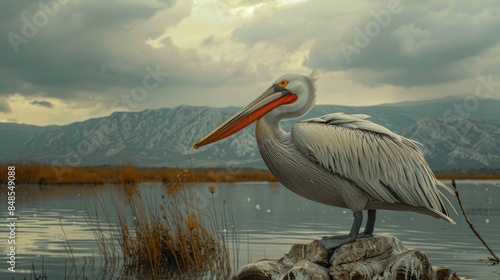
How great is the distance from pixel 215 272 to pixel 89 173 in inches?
924

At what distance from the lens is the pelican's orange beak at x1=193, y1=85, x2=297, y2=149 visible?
19.2ft

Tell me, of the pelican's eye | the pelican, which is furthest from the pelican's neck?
the pelican's eye

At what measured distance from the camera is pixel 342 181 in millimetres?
5648

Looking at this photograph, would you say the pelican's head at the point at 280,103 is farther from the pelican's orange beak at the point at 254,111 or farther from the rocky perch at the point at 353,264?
the rocky perch at the point at 353,264

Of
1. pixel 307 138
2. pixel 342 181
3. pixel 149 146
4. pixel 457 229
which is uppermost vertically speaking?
pixel 149 146

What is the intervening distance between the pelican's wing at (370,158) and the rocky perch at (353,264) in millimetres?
446

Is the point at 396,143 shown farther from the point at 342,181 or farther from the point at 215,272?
the point at 215,272

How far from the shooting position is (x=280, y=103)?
19.2ft

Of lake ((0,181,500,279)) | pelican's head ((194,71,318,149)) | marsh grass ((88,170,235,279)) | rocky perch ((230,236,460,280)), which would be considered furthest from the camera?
lake ((0,181,500,279))

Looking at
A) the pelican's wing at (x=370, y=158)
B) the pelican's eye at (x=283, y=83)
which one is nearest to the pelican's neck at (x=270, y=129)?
the pelican's wing at (x=370, y=158)

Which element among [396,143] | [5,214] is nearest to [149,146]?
[5,214]

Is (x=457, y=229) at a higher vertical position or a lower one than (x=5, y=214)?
lower

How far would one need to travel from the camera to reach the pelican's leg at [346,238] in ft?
18.5

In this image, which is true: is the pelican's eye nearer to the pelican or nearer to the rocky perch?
the pelican
